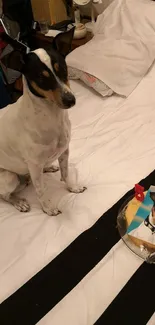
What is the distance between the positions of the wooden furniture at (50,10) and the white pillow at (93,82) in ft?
3.26

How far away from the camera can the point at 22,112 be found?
→ 1.23 metres

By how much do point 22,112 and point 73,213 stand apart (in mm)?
534

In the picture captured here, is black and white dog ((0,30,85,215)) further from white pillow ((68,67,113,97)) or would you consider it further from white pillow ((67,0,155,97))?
white pillow ((67,0,155,97))

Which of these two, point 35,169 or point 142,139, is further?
point 142,139

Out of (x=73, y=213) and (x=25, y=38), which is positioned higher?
(x=25, y=38)

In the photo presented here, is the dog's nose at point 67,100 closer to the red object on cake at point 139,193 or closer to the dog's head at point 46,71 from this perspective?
the dog's head at point 46,71

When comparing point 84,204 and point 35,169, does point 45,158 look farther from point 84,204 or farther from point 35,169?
point 84,204

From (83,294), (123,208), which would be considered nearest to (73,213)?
(123,208)

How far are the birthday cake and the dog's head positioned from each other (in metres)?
0.60

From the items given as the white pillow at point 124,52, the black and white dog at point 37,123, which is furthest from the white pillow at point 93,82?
the black and white dog at point 37,123

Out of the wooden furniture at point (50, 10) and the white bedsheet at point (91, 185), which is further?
the wooden furniture at point (50, 10)

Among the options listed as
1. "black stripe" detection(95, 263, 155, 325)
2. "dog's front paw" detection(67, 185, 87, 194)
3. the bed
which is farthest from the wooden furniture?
"black stripe" detection(95, 263, 155, 325)

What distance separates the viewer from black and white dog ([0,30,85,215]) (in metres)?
1.05

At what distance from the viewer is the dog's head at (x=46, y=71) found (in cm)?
103
